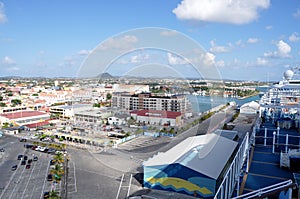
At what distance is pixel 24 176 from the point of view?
3.95m

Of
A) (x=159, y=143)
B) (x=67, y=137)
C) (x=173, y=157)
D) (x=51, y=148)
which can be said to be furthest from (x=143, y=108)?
(x=173, y=157)

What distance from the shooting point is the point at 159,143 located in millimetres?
6066

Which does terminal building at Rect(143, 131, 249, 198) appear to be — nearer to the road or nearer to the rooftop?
the rooftop

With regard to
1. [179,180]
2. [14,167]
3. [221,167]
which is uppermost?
[221,167]

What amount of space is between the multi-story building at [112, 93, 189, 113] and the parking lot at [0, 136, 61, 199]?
246 cm

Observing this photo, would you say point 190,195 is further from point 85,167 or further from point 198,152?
point 85,167

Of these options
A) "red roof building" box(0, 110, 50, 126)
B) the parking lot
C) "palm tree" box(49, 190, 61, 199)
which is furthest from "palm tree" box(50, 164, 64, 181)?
"red roof building" box(0, 110, 50, 126)

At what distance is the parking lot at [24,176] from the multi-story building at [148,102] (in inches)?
97.0

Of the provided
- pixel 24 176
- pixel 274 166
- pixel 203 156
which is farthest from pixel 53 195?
pixel 274 166

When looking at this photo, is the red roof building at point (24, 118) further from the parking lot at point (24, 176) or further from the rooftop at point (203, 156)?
the rooftop at point (203, 156)

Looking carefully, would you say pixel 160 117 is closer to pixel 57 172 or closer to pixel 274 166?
pixel 57 172

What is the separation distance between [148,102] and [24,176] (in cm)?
400

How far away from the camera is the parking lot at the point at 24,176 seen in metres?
3.33

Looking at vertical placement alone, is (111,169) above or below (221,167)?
below
